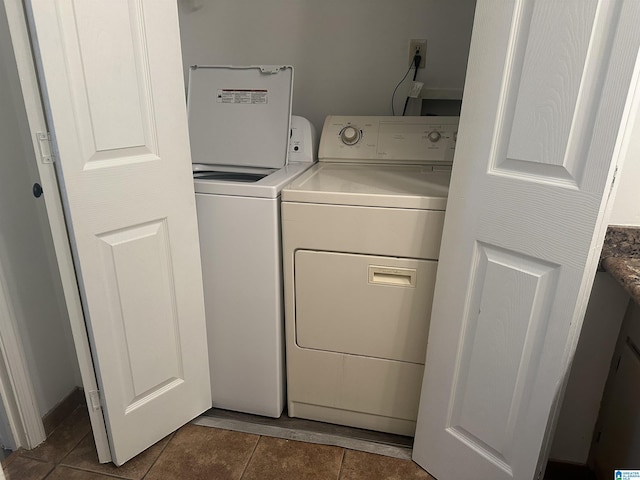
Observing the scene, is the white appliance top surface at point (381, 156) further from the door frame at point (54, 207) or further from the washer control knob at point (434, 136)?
the door frame at point (54, 207)

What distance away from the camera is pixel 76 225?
3.66 feet

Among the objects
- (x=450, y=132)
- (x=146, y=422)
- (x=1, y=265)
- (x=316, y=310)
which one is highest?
(x=450, y=132)

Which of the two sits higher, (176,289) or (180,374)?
(176,289)

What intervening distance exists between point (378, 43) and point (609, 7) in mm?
1135

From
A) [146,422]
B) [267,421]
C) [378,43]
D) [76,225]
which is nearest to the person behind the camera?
[76,225]

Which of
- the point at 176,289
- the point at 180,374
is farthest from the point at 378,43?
the point at 180,374

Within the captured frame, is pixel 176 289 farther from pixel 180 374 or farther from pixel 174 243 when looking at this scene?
pixel 180 374

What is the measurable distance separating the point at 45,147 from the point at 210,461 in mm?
1103

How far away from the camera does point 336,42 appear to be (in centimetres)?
187

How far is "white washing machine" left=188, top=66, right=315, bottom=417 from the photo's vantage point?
137 centimetres

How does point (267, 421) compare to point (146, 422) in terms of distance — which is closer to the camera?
point (146, 422)

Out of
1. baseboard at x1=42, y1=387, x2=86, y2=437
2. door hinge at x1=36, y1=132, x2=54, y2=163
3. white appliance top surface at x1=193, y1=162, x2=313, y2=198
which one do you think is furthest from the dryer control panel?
baseboard at x1=42, y1=387, x2=86, y2=437

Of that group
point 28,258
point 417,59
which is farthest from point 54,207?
point 417,59

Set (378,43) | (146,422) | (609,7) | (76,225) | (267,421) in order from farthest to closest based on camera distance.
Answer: (378,43), (267,421), (146,422), (76,225), (609,7)
